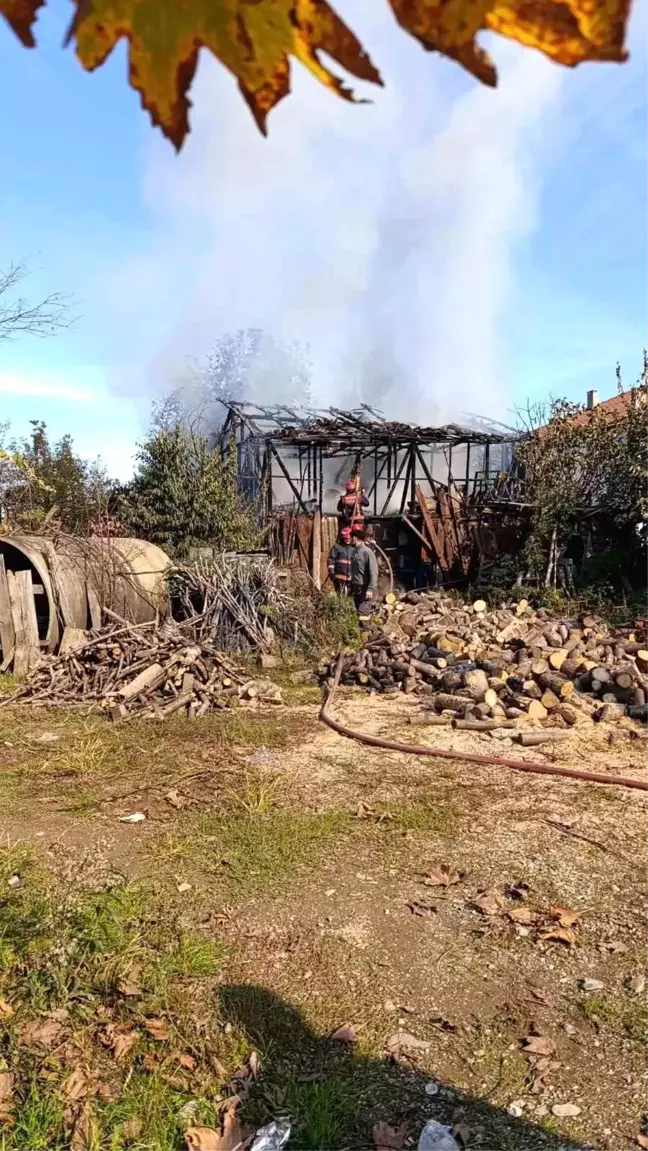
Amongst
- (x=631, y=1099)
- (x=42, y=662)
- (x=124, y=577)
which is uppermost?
(x=124, y=577)

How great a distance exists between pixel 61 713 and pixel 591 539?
944cm

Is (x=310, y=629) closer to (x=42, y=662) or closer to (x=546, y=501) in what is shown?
(x=42, y=662)

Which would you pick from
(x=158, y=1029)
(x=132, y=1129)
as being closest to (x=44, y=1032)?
(x=158, y=1029)

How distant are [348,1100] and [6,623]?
316 inches

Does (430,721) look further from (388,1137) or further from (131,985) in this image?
(388,1137)

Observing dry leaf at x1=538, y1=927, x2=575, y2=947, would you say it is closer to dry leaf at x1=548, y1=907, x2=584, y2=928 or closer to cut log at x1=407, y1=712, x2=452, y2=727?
dry leaf at x1=548, y1=907, x2=584, y2=928

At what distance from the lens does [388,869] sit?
418cm

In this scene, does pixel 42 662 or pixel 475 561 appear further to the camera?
pixel 475 561

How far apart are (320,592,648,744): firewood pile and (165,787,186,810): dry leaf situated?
2843 mm

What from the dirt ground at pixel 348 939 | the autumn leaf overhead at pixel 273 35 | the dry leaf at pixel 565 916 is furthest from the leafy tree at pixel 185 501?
the autumn leaf overhead at pixel 273 35

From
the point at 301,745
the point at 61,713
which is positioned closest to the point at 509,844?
the point at 301,745

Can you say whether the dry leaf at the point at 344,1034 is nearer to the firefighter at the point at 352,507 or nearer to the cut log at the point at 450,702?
the cut log at the point at 450,702

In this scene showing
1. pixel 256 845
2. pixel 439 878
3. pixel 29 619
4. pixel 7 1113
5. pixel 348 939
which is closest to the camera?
pixel 7 1113

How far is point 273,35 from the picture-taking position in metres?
0.84
